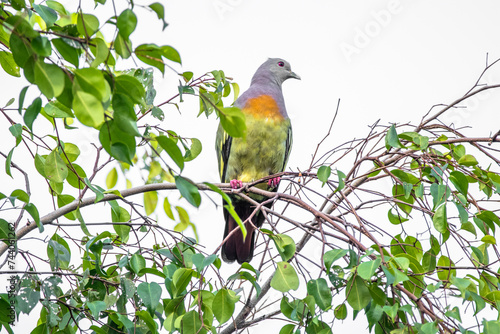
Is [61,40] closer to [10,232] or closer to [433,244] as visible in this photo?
[10,232]

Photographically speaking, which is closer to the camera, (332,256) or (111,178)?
(332,256)

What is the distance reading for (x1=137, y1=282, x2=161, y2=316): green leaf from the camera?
1420 millimetres

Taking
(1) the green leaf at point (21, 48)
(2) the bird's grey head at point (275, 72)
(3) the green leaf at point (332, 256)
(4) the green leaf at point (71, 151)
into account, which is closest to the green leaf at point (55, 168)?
(4) the green leaf at point (71, 151)

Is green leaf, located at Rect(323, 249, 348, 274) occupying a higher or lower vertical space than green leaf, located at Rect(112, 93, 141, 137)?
lower

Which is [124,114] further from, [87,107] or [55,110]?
[55,110]

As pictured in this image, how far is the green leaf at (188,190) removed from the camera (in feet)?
3.60

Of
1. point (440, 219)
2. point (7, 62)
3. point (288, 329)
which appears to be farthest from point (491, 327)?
point (7, 62)

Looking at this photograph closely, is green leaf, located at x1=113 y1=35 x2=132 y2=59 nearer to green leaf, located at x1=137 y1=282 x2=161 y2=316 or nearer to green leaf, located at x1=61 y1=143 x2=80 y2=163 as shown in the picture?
green leaf, located at x1=137 y1=282 x2=161 y2=316

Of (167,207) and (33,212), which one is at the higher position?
(167,207)

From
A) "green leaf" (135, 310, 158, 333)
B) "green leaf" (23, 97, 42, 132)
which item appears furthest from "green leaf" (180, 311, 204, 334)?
"green leaf" (23, 97, 42, 132)

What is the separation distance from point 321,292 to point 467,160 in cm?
78

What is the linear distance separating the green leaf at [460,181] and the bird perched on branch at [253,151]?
168 centimetres

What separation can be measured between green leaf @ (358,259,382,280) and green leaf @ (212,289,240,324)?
1.13 feet

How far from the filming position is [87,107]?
3.04 ft
